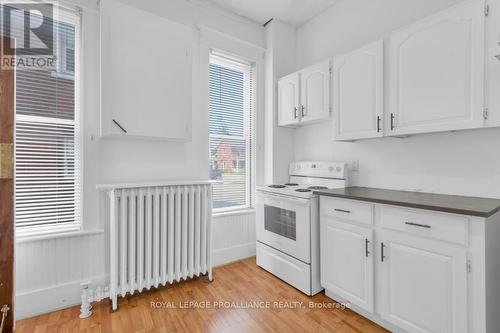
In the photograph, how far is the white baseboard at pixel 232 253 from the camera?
2824mm

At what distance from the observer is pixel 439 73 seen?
167 cm

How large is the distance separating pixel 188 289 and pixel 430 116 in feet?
8.13

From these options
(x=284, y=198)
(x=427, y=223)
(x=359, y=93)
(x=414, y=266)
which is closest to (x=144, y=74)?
(x=284, y=198)

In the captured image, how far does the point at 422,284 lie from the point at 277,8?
2.97m

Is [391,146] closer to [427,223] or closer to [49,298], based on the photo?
[427,223]

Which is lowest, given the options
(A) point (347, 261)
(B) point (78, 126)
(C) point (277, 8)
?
(A) point (347, 261)

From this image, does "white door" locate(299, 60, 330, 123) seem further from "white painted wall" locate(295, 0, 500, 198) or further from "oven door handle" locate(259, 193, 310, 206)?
"oven door handle" locate(259, 193, 310, 206)

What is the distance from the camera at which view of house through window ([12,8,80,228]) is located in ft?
6.15

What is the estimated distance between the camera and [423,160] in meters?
2.04

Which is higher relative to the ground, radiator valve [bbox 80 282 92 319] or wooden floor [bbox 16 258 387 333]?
radiator valve [bbox 80 282 92 319]

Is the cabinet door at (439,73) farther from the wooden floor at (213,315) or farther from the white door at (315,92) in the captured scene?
the wooden floor at (213,315)

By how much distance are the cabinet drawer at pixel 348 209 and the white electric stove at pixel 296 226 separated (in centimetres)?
13

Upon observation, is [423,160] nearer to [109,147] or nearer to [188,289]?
[188,289]

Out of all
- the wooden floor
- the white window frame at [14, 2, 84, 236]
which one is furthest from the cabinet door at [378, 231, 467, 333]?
the white window frame at [14, 2, 84, 236]
